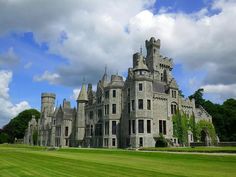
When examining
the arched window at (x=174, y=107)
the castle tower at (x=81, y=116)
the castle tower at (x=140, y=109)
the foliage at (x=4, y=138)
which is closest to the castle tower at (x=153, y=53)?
the arched window at (x=174, y=107)

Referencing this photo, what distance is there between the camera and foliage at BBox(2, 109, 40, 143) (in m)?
122

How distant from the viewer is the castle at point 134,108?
48125 millimetres

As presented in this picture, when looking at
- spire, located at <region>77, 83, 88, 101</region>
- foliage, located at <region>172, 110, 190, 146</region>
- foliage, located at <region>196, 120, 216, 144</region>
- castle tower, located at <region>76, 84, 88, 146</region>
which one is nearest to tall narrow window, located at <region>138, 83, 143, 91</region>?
foliage, located at <region>172, 110, 190, 146</region>

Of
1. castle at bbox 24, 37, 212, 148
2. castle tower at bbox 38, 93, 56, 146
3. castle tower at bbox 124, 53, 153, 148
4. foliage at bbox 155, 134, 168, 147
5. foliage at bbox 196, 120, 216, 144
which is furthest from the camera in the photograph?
castle tower at bbox 38, 93, 56, 146

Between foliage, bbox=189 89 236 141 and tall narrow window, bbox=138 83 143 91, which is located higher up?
tall narrow window, bbox=138 83 143 91

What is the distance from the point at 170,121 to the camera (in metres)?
51.2

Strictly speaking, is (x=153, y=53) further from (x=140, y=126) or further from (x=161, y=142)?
(x=161, y=142)

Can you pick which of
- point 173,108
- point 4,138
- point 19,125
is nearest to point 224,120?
point 173,108

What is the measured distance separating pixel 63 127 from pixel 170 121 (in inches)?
1284

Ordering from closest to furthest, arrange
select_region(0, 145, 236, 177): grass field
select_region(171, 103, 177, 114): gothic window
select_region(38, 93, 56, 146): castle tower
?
select_region(0, 145, 236, 177): grass field → select_region(171, 103, 177, 114): gothic window → select_region(38, 93, 56, 146): castle tower

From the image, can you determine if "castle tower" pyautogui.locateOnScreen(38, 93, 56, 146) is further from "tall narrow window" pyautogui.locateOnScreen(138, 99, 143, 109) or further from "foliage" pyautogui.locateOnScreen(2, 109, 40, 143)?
"tall narrow window" pyautogui.locateOnScreen(138, 99, 143, 109)

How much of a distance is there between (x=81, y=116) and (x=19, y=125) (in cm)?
6373

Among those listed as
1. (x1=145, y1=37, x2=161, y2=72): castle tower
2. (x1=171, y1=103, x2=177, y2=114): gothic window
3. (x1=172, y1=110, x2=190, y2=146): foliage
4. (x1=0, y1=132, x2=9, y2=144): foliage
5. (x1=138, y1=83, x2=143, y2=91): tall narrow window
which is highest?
(x1=145, y1=37, x2=161, y2=72): castle tower

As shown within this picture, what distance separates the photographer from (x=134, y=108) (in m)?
48.5
